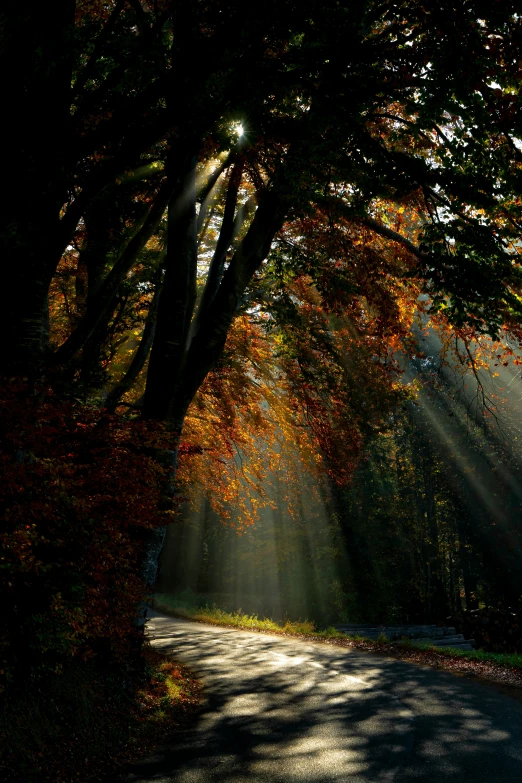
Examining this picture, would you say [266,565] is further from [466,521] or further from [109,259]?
[109,259]

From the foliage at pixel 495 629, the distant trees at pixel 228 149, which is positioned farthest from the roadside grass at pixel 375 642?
the distant trees at pixel 228 149

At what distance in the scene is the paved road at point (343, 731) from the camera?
5.77 meters

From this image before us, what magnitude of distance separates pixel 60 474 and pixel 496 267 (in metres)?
6.13

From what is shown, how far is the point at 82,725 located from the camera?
6.59 metres

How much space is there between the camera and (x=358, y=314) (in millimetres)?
14164

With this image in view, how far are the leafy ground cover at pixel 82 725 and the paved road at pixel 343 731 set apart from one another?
0.39 metres

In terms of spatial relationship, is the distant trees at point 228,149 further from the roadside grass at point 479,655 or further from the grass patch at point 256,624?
the grass patch at point 256,624

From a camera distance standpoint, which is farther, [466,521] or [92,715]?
[466,521]

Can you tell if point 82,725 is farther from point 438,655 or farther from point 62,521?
point 438,655

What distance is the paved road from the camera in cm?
577

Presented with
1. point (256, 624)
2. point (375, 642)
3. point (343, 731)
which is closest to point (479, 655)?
point (375, 642)

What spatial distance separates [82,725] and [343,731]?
2886mm

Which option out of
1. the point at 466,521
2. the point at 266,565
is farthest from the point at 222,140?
the point at 266,565

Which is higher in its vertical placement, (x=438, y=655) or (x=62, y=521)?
(x=62, y=521)
